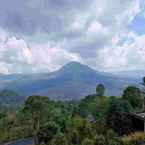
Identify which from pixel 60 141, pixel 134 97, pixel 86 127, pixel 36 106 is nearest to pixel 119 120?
pixel 86 127

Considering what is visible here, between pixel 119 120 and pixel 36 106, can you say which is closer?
pixel 119 120

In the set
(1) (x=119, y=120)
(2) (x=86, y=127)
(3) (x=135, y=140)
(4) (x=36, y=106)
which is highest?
(4) (x=36, y=106)

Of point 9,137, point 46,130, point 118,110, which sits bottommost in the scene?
point 9,137

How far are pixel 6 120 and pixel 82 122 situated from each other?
2424 centimetres

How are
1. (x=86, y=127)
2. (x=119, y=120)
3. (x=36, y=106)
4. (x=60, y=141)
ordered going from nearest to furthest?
(x=60, y=141) → (x=86, y=127) → (x=119, y=120) → (x=36, y=106)

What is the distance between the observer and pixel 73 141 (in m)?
23.8

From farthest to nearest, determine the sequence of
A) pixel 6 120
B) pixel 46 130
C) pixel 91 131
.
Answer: pixel 6 120
pixel 46 130
pixel 91 131

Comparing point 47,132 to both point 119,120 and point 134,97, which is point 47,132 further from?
point 134,97

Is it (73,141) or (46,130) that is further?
(46,130)

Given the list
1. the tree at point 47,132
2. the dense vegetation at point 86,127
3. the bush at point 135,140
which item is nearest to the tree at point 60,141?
the dense vegetation at point 86,127

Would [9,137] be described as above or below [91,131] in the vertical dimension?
below

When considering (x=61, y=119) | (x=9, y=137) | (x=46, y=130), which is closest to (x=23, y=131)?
(x=9, y=137)

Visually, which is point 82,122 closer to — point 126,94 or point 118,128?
point 118,128

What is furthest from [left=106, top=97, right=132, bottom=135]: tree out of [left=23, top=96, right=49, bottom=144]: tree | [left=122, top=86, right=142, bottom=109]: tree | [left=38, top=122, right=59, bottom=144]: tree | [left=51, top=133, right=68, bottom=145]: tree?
[left=122, top=86, right=142, bottom=109]: tree
